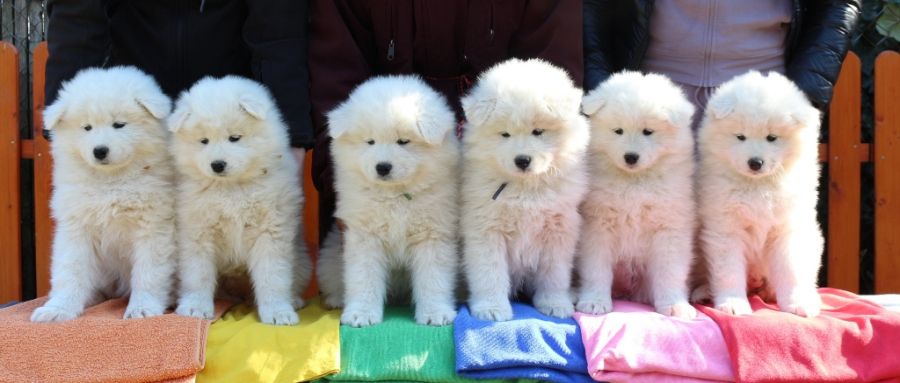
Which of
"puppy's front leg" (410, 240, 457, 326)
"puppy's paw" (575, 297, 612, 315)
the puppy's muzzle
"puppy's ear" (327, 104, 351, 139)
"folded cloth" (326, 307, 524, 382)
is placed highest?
"puppy's ear" (327, 104, 351, 139)

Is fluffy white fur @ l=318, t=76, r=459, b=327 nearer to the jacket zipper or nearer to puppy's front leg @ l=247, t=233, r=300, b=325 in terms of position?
puppy's front leg @ l=247, t=233, r=300, b=325

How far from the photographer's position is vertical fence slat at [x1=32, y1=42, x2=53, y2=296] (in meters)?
5.05

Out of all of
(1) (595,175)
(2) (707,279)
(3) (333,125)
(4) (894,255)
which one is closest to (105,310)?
(3) (333,125)

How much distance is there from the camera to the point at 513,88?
3783mm

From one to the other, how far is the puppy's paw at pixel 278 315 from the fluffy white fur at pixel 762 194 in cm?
210

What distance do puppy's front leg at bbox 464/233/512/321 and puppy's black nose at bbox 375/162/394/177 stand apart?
1.77 feet

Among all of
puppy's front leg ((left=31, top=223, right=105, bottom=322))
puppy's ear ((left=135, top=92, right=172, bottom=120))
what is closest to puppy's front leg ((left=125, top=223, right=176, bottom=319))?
puppy's front leg ((left=31, top=223, right=105, bottom=322))

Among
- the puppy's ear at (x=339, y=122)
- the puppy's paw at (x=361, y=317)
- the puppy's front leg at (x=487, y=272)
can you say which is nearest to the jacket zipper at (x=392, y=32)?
the puppy's ear at (x=339, y=122)

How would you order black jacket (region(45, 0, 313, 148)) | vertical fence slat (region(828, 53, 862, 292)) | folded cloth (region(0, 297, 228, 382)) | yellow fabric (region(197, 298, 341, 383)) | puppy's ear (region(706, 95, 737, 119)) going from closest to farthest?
1. folded cloth (region(0, 297, 228, 382))
2. yellow fabric (region(197, 298, 341, 383))
3. puppy's ear (region(706, 95, 737, 119))
4. black jacket (region(45, 0, 313, 148))
5. vertical fence slat (region(828, 53, 862, 292))

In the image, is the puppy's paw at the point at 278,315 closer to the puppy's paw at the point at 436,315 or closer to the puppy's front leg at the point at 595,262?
the puppy's paw at the point at 436,315

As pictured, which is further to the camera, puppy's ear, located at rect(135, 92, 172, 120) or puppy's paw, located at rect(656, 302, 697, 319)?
puppy's ear, located at rect(135, 92, 172, 120)

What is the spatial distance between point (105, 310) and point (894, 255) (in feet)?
16.1

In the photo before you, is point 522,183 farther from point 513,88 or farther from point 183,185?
point 183,185

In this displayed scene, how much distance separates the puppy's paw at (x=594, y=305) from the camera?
3.83m
